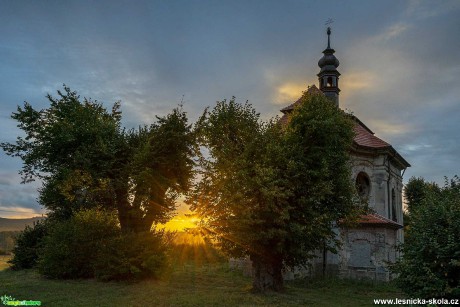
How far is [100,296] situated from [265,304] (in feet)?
23.5

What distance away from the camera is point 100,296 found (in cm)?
1666

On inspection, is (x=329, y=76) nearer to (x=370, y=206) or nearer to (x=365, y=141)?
(x=365, y=141)

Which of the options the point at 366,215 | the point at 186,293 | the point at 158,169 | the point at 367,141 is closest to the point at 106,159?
the point at 158,169

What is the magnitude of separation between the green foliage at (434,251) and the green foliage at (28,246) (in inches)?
1055

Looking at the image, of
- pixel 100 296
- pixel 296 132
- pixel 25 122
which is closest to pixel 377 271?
pixel 296 132

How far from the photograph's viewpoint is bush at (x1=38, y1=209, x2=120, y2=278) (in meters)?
23.3

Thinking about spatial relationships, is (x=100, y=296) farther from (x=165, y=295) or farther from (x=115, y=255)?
(x=115, y=255)

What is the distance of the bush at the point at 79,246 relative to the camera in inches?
917

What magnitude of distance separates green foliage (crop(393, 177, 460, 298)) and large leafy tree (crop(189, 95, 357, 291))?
5.47 metres

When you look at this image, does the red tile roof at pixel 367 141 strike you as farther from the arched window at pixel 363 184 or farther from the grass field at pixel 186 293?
the grass field at pixel 186 293

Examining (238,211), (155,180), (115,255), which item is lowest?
(115,255)

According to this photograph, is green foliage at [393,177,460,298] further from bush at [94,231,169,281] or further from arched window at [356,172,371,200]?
arched window at [356,172,371,200]

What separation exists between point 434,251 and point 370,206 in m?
18.9

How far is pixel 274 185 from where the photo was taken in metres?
17.4
